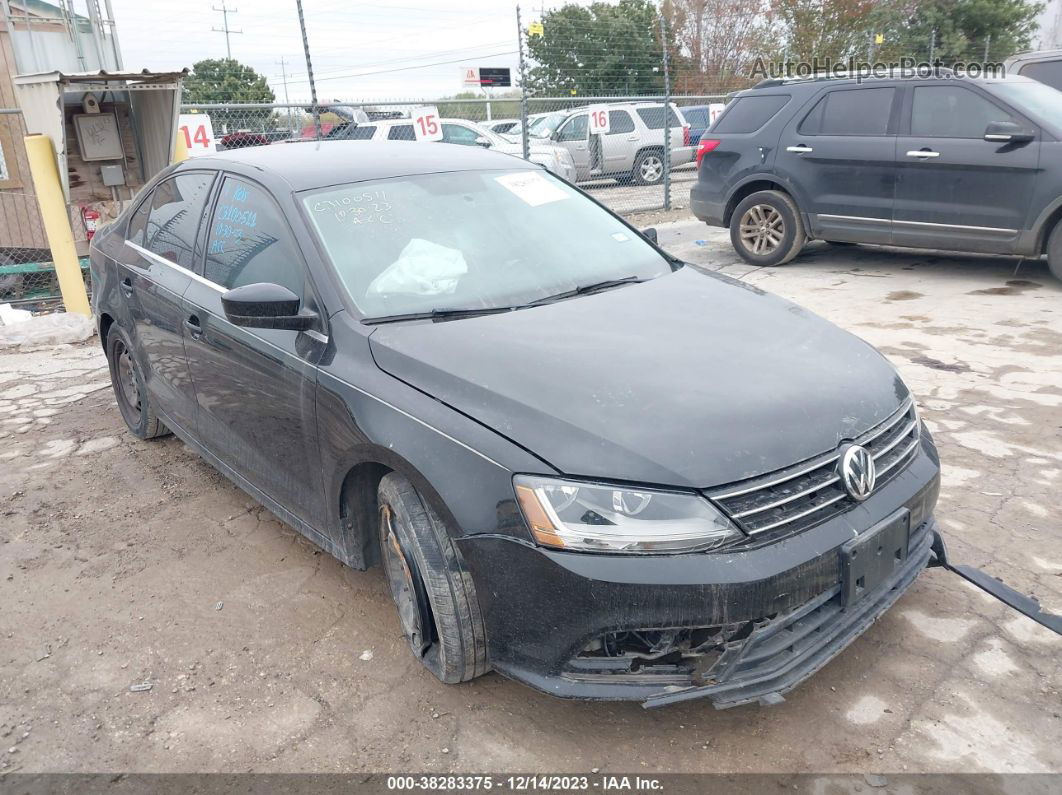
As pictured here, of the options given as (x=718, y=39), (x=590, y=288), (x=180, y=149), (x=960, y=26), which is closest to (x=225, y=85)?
(x=718, y=39)

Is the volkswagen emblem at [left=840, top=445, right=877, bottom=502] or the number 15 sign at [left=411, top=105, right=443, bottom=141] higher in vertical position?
the number 15 sign at [left=411, top=105, right=443, bottom=141]

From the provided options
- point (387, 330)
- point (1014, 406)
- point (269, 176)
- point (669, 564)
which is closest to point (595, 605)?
point (669, 564)

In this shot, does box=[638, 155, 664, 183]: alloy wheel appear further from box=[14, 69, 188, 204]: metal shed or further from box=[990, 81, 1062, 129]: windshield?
box=[14, 69, 188, 204]: metal shed

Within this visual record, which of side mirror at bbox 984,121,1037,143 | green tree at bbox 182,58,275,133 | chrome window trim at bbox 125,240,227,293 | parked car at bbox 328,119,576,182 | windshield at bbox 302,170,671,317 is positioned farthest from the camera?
green tree at bbox 182,58,275,133

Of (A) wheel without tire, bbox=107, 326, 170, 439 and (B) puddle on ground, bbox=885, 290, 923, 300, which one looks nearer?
(A) wheel without tire, bbox=107, 326, 170, 439

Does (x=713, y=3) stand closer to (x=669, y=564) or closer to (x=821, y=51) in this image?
(x=821, y=51)

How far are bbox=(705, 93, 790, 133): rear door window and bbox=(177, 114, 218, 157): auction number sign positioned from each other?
209 inches

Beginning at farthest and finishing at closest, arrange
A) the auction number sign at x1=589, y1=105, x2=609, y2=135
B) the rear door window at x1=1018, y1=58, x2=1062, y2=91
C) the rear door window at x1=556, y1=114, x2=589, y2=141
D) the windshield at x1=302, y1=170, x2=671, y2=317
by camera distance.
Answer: the rear door window at x1=556, y1=114, x2=589, y2=141, the auction number sign at x1=589, y1=105, x2=609, y2=135, the rear door window at x1=1018, y1=58, x2=1062, y2=91, the windshield at x1=302, y1=170, x2=671, y2=317

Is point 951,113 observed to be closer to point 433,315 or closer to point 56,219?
point 433,315

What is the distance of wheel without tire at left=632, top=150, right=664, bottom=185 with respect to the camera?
1745 cm

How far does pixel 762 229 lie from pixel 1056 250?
8.70 feet

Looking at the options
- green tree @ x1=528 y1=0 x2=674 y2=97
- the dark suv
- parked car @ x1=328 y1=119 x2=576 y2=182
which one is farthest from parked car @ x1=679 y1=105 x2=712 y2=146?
the dark suv

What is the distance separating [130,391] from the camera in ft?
16.2

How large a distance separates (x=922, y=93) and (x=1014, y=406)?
162 inches
